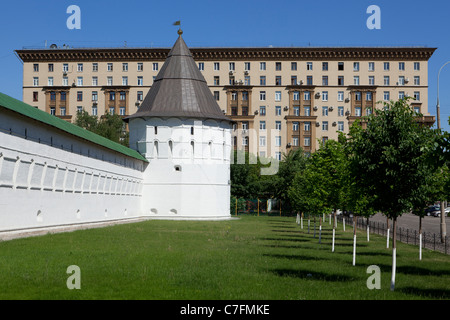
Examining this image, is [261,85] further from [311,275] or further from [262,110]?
[311,275]

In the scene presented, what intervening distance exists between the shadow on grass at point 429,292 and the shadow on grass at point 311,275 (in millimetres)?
1678

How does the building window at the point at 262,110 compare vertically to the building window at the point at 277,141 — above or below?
above

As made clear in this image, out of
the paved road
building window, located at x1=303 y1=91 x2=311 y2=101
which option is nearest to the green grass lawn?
the paved road

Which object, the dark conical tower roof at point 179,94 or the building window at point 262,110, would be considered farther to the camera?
the building window at point 262,110

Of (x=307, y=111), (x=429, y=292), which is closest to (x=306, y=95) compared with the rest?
(x=307, y=111)

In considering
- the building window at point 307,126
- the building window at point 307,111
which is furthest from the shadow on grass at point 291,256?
the building window at point 307,111

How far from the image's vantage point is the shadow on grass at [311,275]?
15.2 meters

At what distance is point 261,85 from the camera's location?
93375 mm

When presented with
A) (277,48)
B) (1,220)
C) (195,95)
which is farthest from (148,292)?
(277,48)

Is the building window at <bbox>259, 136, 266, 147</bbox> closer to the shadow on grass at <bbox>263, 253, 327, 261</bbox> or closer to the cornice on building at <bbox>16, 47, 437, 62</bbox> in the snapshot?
the cornice on building at <bbox>16, 47, 437, 62</bbox>

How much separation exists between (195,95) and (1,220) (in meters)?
34.1

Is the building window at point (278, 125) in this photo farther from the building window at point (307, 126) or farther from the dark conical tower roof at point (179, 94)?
the dark conical tower roof at point (179, 94)

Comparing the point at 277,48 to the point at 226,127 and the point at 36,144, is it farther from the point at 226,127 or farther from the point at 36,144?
the point at 36,144

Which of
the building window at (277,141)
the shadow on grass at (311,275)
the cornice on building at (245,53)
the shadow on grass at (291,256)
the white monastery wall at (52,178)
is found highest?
the cornice on building at (245,53)
